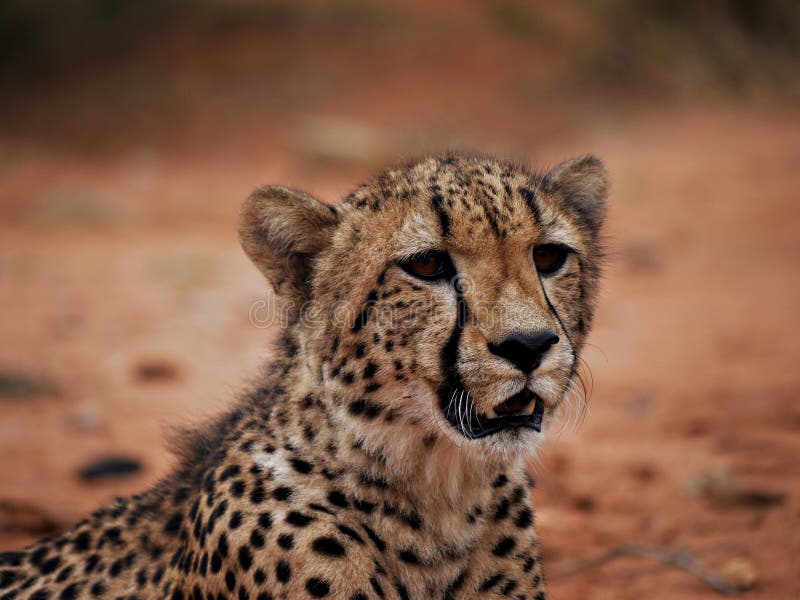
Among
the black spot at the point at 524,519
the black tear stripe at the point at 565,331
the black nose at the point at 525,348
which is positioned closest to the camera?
the black nose at the point at 525,348

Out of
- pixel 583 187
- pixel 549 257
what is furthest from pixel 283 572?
pixel 583 187

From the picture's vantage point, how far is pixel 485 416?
7.70 feet

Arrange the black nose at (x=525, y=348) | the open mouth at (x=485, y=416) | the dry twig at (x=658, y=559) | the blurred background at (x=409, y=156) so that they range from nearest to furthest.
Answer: the black nose at (x=525, y=348)
the open mouth at (x=485, y=416)
the dry twig at (x=658, y=559)
the blurred background at (x=409, y=156)

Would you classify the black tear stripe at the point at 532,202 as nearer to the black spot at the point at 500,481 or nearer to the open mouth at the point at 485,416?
the open mouth at the point at 485,416

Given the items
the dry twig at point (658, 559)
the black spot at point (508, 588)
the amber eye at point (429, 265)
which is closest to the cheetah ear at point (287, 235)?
the amber eye at point (429, 265)

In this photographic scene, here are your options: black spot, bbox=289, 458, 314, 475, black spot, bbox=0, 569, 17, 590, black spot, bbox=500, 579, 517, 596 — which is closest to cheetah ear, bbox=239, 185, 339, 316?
black spot, bbox=289, 458, 314, 475

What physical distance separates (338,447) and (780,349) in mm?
4733

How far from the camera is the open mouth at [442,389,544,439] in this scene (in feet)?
7.67

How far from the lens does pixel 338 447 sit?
2449 millimetres

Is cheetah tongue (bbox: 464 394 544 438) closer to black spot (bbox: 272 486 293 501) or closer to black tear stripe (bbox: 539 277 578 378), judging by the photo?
black tear stripe (bbox: 539 277 578 378)

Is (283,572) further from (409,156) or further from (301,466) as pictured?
(409,156)

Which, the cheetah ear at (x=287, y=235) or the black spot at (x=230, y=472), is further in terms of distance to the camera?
the cheetah ear at (x=287, y=235)

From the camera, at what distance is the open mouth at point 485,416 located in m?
2.34

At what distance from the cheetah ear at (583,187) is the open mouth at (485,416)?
741mm
